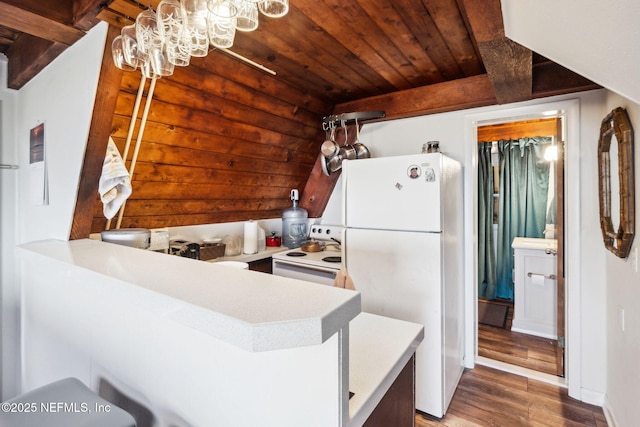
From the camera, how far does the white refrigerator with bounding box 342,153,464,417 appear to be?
193 centimetres

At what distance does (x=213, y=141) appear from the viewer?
218 centimetres

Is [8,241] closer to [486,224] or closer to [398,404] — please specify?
[398,404]

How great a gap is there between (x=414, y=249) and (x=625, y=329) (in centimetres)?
112

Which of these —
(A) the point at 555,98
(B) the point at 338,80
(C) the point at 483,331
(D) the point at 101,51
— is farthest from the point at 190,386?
(C) the point at 483,331

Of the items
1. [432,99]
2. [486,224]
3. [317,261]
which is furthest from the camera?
[486,224]

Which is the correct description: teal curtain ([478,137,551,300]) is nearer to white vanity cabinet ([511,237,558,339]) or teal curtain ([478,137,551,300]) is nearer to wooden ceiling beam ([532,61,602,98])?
white vanity cabinet ([511,237,558,339])

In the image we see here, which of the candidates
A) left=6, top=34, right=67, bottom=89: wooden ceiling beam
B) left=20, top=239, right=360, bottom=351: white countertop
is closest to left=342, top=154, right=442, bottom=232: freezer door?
left=20, top=239, right=360, bottom=351: white countertop

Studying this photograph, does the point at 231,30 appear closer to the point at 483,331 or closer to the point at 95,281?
the point at 95,281

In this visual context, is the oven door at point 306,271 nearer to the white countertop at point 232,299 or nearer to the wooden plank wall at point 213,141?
the wooden plank wall at point 213,141

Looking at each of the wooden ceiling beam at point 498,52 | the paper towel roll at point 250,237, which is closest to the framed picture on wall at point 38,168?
the paper towel roll at point 250,237

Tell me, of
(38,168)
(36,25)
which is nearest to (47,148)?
(38,168)

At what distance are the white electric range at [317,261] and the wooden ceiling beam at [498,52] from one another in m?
1.48

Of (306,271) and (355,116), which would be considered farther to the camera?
(306,271)

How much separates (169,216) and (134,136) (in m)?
0.71
